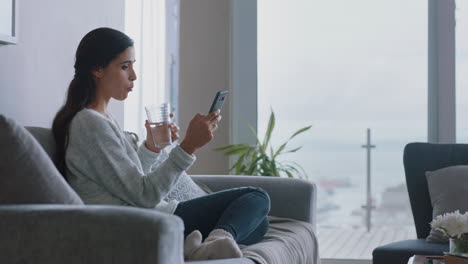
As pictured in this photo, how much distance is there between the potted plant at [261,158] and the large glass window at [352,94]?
230 millimetres

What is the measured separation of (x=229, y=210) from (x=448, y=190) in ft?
4.27

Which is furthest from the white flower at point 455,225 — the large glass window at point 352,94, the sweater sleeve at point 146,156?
the large glass window at point 352,94

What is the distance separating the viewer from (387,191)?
16.5 ft

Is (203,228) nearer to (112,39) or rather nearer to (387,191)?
(112,39)

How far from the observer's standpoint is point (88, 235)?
61.0 inches

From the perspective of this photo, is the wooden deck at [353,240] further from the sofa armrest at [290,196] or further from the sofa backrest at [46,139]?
the sofa backrest at [46,139]

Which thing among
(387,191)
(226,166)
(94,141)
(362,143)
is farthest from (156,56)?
(94,141)

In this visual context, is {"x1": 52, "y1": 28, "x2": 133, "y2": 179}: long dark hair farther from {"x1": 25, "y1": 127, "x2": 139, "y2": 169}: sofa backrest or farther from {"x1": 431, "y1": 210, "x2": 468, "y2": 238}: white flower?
{"x1": 431, "y1": 210, "x2": 468, "y2": 238}: white flower

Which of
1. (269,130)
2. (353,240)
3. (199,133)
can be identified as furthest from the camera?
(353,240)

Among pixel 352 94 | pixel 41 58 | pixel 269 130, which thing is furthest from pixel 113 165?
pixel 352 94

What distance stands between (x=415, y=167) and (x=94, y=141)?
77.0 inches

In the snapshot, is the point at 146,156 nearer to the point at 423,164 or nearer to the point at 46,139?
the point at 46,139

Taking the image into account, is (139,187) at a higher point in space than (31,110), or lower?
lower

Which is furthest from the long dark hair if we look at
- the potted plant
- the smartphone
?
the potted plant
